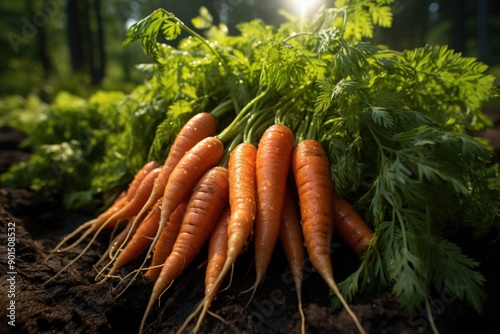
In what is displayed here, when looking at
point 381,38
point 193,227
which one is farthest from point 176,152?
point 381,38

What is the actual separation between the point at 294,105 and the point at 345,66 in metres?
0.53

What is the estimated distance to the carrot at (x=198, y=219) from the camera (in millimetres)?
1843

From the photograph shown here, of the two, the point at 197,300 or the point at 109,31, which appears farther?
the point at 109,31

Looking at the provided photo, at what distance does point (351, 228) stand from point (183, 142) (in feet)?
3.74

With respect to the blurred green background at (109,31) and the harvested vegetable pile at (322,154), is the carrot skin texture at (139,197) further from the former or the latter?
the blurred green background at (109,31)

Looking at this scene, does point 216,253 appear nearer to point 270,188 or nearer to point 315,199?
point 270,188

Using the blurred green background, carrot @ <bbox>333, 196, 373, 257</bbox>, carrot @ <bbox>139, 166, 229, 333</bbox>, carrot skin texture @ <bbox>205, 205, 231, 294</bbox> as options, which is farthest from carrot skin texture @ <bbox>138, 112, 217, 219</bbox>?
the blurred green background

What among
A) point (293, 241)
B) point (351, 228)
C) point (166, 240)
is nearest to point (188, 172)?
point (166, 240)

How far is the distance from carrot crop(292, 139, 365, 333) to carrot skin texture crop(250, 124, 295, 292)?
8cm

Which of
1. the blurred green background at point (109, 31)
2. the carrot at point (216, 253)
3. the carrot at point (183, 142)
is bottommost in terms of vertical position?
the carrot at point (216, 253)

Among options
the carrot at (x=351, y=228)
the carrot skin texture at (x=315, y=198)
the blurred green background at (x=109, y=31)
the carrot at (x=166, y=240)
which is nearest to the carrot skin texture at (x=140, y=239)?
the carrot at (x=166, y=240)

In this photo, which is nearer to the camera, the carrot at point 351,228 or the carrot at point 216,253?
the carrot at point 216,253

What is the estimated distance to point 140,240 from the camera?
2.13 meters

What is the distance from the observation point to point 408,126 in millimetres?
1846
